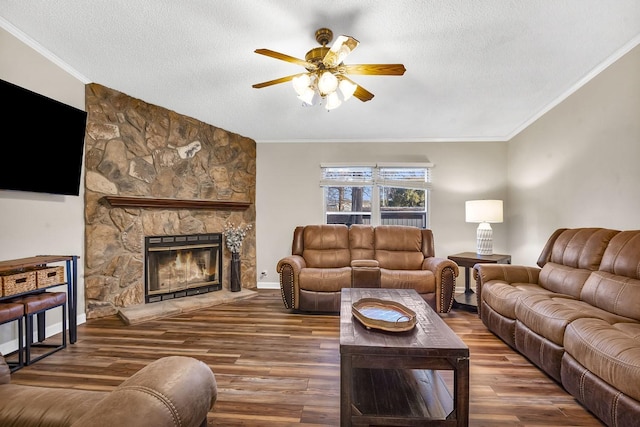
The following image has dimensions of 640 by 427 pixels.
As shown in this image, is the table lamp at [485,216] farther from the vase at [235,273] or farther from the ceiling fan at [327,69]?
the vase at [235,273]

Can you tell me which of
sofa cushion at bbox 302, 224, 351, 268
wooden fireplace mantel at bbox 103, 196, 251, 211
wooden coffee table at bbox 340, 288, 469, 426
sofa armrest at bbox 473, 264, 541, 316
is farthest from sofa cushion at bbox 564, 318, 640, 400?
wooden fireplace mantel at bbox 103, 196, 251, 211

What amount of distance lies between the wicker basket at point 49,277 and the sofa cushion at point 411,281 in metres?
3.08

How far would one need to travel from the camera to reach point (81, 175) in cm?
316

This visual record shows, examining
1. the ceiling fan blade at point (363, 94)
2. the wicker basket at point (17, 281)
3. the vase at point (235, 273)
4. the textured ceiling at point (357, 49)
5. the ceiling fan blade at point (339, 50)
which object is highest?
the textured ceiling at point (357, 49)

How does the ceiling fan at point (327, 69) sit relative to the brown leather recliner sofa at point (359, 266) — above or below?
above

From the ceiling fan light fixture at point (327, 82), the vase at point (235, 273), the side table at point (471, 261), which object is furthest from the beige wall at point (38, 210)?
the side table at point (471, 261)

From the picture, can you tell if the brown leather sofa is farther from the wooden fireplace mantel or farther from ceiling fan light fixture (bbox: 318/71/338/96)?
the wooden fireplace mantel

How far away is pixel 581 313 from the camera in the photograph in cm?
201

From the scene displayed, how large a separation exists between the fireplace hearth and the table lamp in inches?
139

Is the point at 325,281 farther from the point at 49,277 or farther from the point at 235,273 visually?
the point at 49,277

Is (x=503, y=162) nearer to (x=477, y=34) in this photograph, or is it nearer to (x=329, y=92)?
(x=477, y=34)

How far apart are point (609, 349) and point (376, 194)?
3.63 m

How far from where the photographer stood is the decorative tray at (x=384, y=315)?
5.75 ft

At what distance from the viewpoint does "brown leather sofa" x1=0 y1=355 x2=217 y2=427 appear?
0.70 metres
